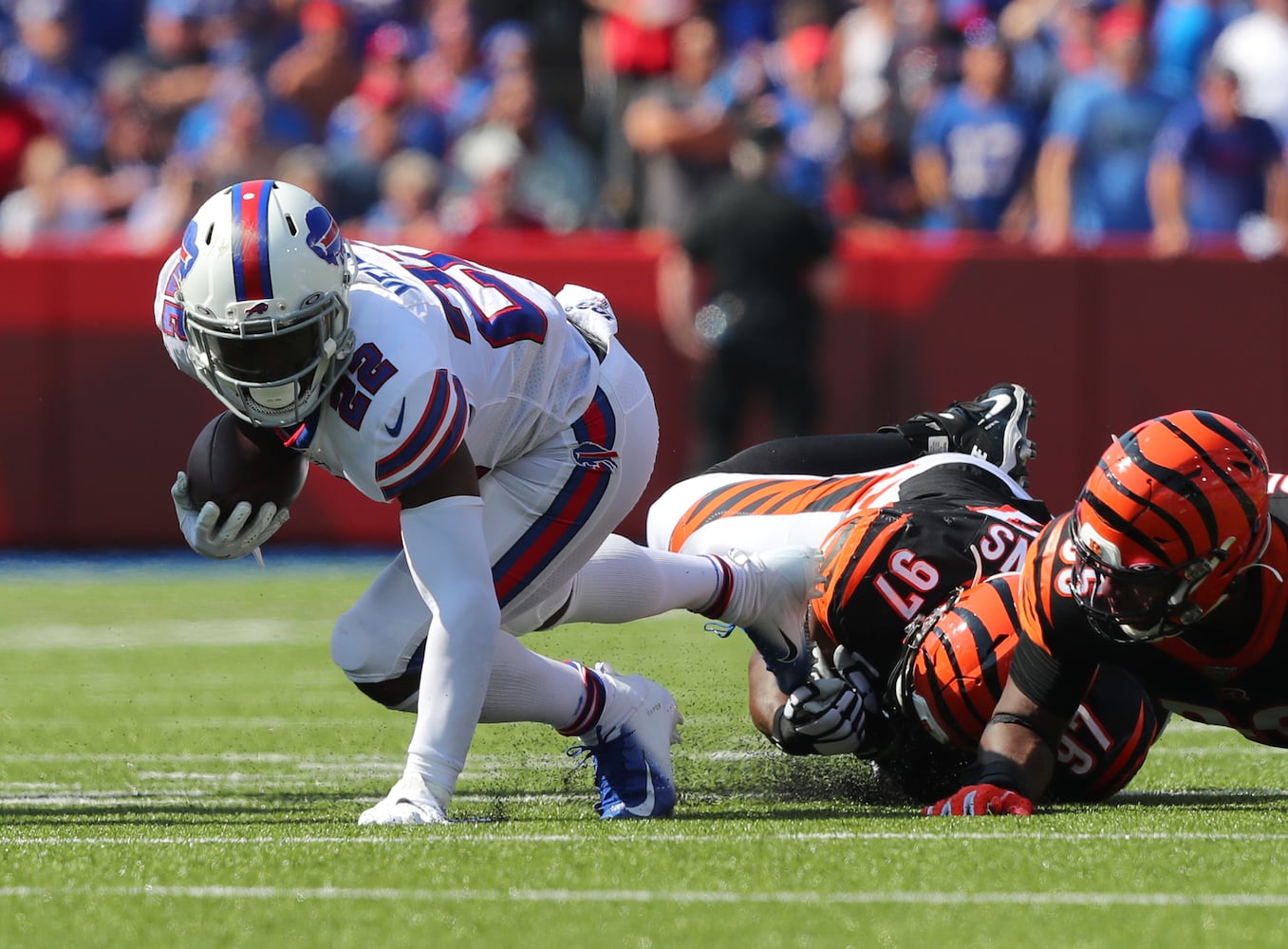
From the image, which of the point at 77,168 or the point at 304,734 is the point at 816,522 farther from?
the point at 77,168

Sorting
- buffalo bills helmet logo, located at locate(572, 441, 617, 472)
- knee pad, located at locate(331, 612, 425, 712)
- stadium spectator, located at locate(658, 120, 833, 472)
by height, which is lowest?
Answer: stadium spectator, located at locate(658, 120, 833, 472)

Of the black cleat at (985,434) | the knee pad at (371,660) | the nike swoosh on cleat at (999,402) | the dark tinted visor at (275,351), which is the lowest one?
the knee pad at (371,660)

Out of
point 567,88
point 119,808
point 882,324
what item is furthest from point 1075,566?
point 567,88

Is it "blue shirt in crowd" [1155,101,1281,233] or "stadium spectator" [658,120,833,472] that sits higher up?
"blue shirt in crowd" [1155,101,1281,233]

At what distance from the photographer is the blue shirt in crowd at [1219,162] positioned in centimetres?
1180

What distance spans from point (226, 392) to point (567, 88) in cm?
977

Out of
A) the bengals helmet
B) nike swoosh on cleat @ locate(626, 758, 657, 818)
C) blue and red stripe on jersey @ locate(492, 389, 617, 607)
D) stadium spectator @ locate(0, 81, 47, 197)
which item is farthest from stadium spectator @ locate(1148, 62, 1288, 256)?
the bengals helmet

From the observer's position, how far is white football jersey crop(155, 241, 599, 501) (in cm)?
443

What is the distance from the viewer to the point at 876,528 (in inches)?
223

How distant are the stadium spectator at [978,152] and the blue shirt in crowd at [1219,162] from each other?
2.81 feet

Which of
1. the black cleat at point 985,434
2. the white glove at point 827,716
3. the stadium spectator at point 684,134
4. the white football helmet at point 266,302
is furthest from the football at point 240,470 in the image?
the stadium spectator at point 684,134

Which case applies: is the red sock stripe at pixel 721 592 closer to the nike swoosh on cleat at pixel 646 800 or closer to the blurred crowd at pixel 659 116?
the nike swoosh on cleat at pixel 646 800

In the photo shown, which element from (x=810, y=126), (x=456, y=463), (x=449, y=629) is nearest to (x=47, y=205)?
(x=810, y=126)

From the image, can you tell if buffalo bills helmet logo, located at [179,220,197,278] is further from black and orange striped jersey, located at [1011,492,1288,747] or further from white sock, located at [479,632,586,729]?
black and orange striped jersey, located at [1011,492,1288,747]
